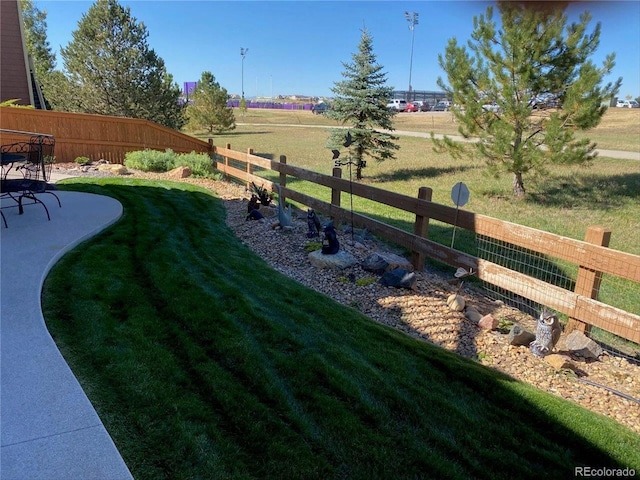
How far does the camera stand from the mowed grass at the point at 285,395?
2314mm

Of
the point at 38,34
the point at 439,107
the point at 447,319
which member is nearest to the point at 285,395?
the point at 447,319

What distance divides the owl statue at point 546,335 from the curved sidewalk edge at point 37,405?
10.4 feet

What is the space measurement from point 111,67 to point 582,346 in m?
19.7

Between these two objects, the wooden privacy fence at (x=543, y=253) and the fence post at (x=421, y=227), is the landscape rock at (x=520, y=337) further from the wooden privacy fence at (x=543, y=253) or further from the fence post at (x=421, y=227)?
the fence post at (x=421, y=227)

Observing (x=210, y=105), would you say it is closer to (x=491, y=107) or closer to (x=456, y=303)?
(x=491, y=107)

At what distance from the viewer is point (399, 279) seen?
16.7 ft

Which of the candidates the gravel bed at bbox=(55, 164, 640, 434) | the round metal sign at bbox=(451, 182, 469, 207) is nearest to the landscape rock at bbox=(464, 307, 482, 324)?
the gravel bed at bbox=(55, 164, 640, 434)

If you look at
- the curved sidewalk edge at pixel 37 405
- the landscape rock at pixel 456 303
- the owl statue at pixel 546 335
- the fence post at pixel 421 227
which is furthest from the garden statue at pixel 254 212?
the owl statue at pixel 546 335

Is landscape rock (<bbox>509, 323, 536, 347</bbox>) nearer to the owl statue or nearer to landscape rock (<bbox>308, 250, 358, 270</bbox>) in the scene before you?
the owl statue

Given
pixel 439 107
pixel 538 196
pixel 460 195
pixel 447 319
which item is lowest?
pixel 447 319

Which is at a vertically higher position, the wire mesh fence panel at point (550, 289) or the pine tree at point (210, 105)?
the pine tree at point (210, 105)

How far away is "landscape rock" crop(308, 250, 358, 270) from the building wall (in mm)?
14590

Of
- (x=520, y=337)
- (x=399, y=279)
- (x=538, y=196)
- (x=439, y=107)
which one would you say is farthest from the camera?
(x=439, y=107)

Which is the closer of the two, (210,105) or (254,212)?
(254,212)
